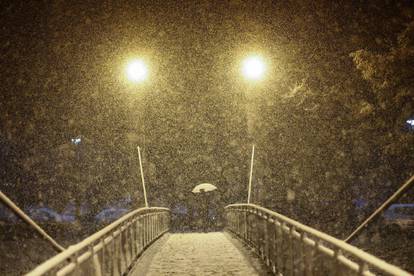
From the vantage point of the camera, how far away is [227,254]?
1358cm

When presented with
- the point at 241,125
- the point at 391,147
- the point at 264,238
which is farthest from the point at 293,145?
the point at 241,125

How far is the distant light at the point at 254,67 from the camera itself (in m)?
18.1

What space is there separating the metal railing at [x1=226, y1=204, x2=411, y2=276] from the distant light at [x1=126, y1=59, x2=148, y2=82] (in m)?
6.33

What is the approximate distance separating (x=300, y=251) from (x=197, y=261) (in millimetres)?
4949

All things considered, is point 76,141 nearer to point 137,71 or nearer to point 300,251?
point 137,71

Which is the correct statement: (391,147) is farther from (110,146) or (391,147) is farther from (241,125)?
(241,125)

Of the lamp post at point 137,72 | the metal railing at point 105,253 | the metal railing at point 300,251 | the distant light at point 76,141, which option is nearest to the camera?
the metal railing at point 300,251

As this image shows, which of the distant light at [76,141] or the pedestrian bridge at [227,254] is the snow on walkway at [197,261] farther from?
the distant light at [76,141]

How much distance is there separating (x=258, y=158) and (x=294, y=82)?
6.51 meters

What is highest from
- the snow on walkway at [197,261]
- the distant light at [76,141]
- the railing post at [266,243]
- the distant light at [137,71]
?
the distant light at [137,71]

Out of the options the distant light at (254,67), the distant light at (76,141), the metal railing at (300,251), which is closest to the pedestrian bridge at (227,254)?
the metal railing at (300,251)

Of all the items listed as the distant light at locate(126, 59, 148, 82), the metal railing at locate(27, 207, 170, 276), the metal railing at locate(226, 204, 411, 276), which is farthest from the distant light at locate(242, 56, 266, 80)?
the metal railing at locate(27, 207, 170, 276)

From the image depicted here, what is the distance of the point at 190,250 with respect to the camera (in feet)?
47.9

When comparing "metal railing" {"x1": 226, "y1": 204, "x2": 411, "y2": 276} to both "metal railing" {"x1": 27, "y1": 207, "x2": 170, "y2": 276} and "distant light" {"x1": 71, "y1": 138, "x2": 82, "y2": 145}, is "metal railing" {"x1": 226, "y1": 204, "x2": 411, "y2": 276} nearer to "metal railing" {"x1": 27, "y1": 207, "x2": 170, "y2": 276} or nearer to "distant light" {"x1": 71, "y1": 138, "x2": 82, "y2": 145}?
"metal railing" {"x1": 27, "y1": 207, "x2": 170, "y2": 276}
